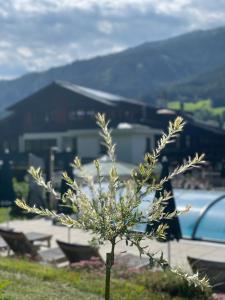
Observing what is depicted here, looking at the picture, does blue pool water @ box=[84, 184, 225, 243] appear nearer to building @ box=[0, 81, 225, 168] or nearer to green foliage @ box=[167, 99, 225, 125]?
building @ box=[0, 81, 225, 168]

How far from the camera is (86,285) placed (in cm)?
909

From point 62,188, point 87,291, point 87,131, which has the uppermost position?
point 87,131

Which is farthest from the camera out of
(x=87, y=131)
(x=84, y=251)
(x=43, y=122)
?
(x=43, y=122)

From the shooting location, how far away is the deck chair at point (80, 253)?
10891 mm

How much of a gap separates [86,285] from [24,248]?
3777 millimetres

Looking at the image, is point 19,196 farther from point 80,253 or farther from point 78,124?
point 78,124

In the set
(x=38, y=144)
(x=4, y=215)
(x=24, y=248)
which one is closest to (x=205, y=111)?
(x=38, y=144)

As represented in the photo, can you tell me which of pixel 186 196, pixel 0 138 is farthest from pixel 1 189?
pixel 0 138

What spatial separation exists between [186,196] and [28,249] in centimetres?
836

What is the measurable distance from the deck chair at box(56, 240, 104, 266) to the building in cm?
3529

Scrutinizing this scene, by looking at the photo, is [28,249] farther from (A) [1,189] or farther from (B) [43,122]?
(B) [43,122]

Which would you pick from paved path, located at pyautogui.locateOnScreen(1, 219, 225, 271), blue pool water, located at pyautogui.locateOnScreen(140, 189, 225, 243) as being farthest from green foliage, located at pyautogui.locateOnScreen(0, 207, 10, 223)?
blue pool water, located at pyautogui.locateOnScreen(140, 189, 225, 243)

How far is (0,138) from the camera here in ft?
181

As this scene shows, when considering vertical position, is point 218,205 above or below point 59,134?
below
